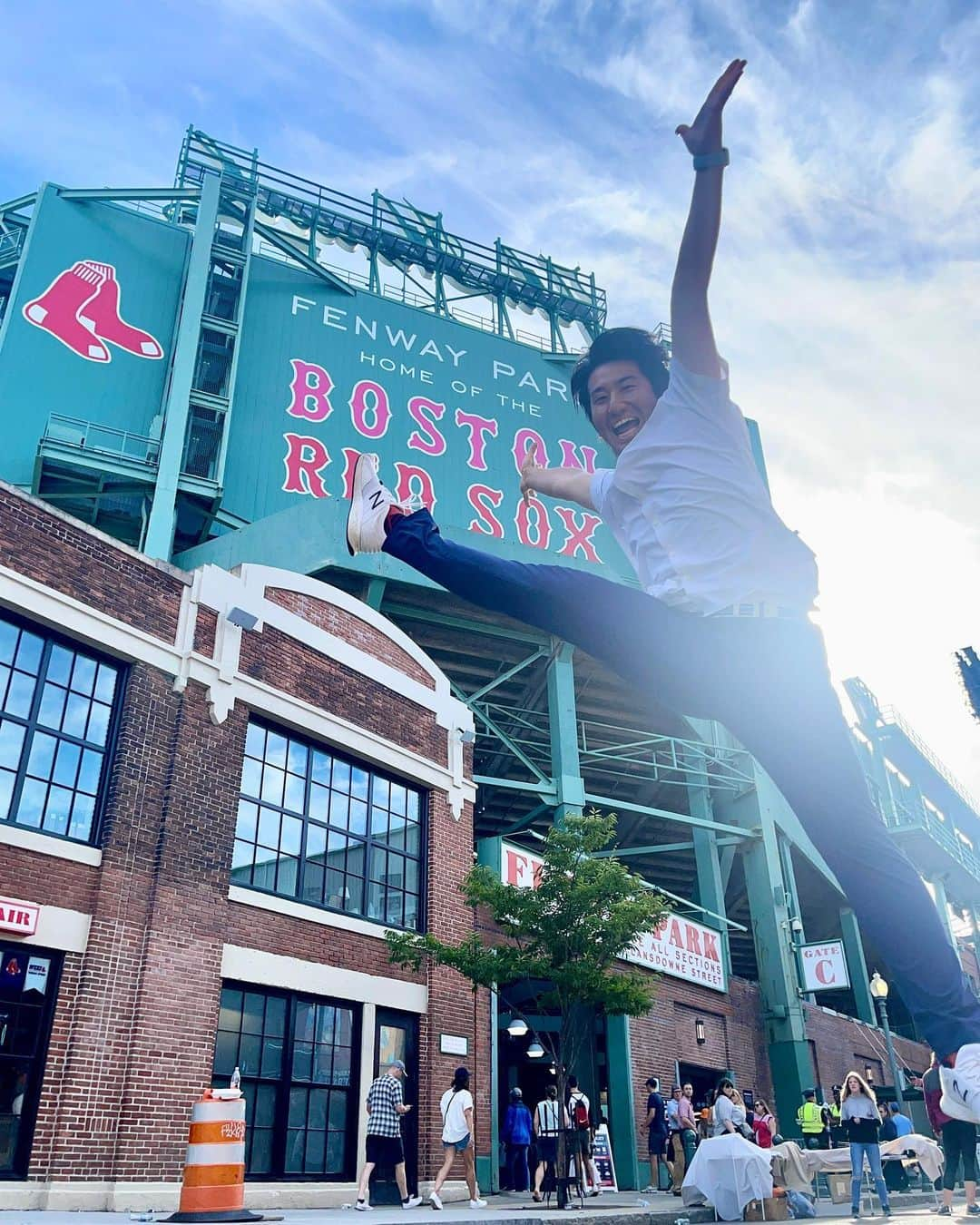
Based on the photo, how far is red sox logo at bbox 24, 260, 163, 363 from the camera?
23.4 metres

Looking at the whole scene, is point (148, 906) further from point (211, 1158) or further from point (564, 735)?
point (564, 735)

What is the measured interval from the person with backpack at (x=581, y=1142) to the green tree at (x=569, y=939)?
38.9 inches

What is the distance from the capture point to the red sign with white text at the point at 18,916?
33.8 feet

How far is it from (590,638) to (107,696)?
1014 cm

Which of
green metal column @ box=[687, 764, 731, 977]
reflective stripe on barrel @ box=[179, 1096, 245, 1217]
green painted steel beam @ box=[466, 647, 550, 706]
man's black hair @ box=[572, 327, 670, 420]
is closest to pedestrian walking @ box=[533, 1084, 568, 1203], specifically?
reflective stripe on barrel @ box=[179, 1096, 245, 1217]

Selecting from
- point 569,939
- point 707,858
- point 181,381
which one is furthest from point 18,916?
point 707,858

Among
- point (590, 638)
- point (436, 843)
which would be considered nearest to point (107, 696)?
point (436, 843)

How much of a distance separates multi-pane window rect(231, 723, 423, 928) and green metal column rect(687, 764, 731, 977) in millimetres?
12008

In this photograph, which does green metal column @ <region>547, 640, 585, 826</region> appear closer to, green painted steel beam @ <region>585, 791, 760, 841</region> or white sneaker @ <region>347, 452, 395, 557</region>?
green painted steel beam @ <region>585, 791, 760, 841</region>

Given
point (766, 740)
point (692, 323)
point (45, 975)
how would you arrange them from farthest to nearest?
point (45, 975) → point (692, 323) → point (766, 740)

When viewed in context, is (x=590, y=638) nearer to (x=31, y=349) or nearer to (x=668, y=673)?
(x=668, y=673)

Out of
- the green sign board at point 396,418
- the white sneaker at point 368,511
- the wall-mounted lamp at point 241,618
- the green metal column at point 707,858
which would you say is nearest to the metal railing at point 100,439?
the green sign board at point 396,418

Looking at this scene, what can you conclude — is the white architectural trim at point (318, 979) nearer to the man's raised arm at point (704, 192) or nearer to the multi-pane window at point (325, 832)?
the multi-pane window at point (325, 832)

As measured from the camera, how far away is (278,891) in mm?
13758
